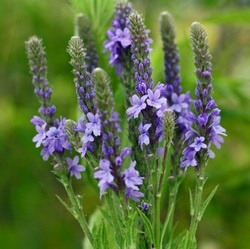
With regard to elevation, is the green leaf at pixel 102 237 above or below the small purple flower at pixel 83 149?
below

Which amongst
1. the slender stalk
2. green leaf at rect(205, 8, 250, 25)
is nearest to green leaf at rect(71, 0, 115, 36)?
green leaf at rect(205, 8, 250, 25)

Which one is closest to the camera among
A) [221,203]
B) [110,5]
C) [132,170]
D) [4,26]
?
[132,170]

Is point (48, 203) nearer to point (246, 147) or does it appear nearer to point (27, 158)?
point (27, 158)

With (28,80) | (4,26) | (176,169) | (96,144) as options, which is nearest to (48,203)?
(28,80)

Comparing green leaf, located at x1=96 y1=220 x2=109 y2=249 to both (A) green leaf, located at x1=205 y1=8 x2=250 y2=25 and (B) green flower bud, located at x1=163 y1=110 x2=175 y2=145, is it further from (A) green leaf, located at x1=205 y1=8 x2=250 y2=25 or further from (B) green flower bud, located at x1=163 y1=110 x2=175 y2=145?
(A) green leaf, located at x1=205 y1=8 x2=250 y2=25

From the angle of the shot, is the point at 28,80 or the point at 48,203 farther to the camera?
the point at 28,80

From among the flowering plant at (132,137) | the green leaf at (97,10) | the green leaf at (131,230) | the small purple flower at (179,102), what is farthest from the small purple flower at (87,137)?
the green leaf at (97,10)

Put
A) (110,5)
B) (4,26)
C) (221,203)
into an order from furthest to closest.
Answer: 1. (4,26)
2. (221,203)
3. (110,5)

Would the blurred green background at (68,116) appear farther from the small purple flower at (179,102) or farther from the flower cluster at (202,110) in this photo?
the flower cluster at (202,110)

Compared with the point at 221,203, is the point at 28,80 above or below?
above
